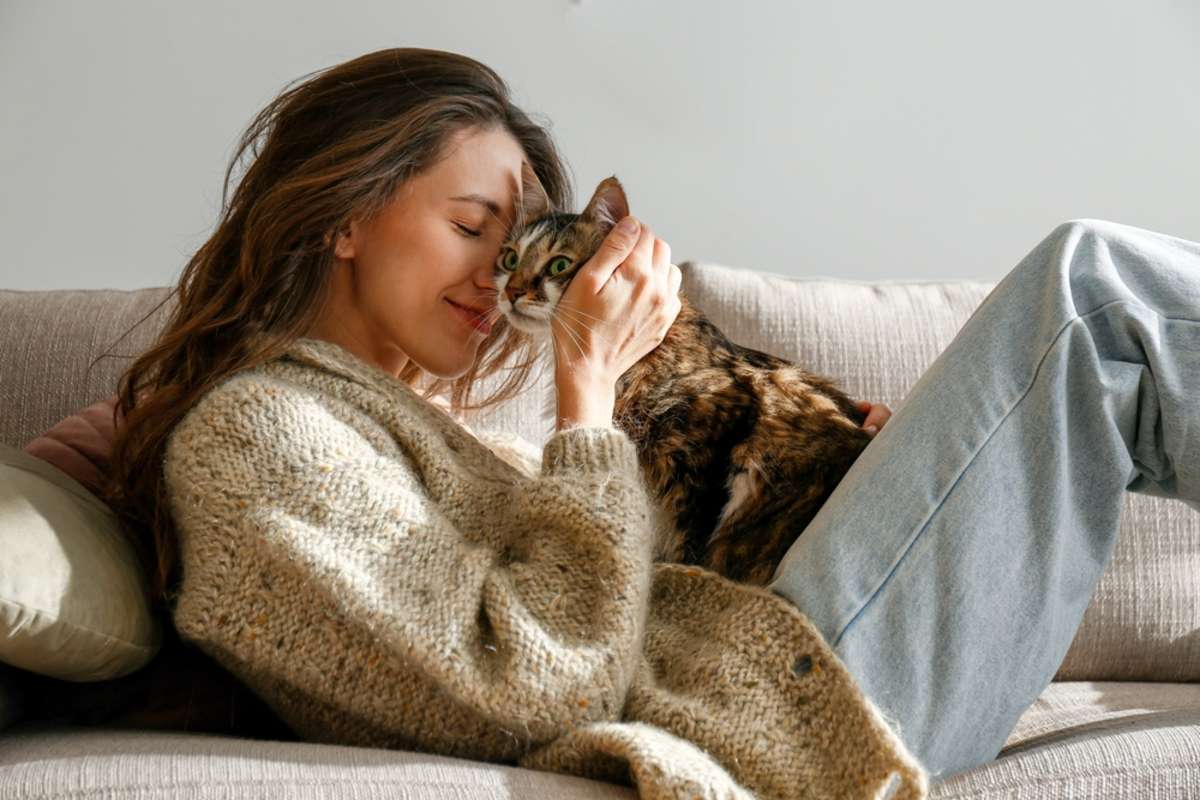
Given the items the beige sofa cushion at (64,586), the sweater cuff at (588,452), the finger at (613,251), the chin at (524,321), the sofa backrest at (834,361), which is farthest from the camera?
the sofa backrest at (834,361)

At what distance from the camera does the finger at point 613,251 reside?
1.36 meters

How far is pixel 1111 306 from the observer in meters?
1.12

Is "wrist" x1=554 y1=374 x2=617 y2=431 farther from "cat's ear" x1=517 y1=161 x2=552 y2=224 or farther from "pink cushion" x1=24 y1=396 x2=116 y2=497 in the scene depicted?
"pink cushion" x1=24 y1=396 x2=116 y2=497

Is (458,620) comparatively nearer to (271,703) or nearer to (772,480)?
(271,703)

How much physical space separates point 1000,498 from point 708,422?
41 cm

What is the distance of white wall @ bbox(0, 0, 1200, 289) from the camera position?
2.18 m

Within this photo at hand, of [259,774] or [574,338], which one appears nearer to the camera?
[259,774]

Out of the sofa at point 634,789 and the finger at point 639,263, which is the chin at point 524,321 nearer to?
the finger at point 639,263

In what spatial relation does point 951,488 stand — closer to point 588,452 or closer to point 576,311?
point 588,452

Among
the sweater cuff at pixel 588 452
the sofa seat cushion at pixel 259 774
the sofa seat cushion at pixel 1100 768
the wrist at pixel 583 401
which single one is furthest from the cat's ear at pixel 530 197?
the sofa seat cushion at pixel 1100 768

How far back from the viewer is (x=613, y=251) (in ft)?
4.55

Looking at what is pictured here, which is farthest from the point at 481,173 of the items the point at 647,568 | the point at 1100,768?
the point at 1100,768

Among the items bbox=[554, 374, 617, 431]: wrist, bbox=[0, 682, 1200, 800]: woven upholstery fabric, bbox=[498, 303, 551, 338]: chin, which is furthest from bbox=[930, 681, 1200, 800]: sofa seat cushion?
bbox=[498, 303, 551, 338]: chin

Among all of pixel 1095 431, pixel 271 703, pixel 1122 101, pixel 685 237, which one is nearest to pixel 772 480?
pixel 1095 431
